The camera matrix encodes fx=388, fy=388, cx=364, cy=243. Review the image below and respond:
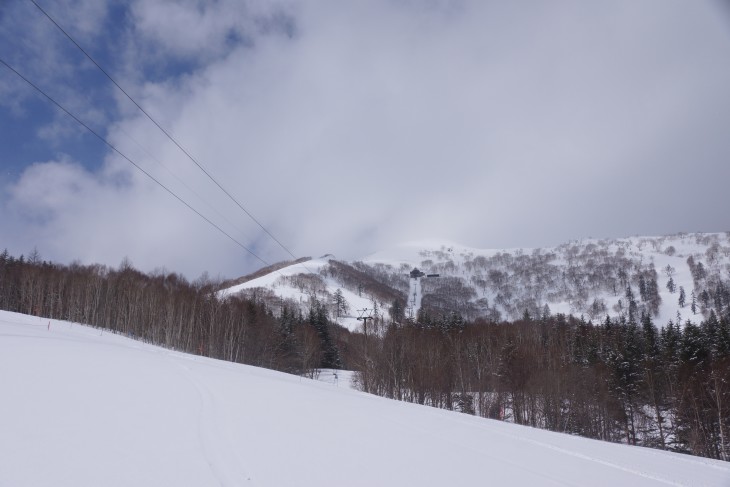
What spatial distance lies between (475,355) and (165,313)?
4940 centimetres

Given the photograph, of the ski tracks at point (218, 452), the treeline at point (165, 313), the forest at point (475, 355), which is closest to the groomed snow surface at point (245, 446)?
the ski tracks at point (218, 452)

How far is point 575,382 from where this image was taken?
47750mm

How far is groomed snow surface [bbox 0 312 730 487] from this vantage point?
522 centimetres

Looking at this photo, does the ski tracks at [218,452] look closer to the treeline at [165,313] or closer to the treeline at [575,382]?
the treeline at [575,382]

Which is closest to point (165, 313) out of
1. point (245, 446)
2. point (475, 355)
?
point (475, 355)

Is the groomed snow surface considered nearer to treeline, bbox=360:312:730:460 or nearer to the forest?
the forest

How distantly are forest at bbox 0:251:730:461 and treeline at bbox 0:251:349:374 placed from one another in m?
0.20

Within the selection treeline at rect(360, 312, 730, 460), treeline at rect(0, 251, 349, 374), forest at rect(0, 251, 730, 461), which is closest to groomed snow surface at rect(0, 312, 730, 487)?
forest at rect(0, 251, 730, 461)

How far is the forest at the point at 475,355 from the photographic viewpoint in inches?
1727

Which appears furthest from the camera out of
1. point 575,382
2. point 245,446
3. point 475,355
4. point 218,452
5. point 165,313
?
point 165,313

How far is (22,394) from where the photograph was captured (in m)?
7.61

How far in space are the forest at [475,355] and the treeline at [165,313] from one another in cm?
20

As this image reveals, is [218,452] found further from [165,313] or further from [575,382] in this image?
[165,313]

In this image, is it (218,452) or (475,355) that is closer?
(218,452)
